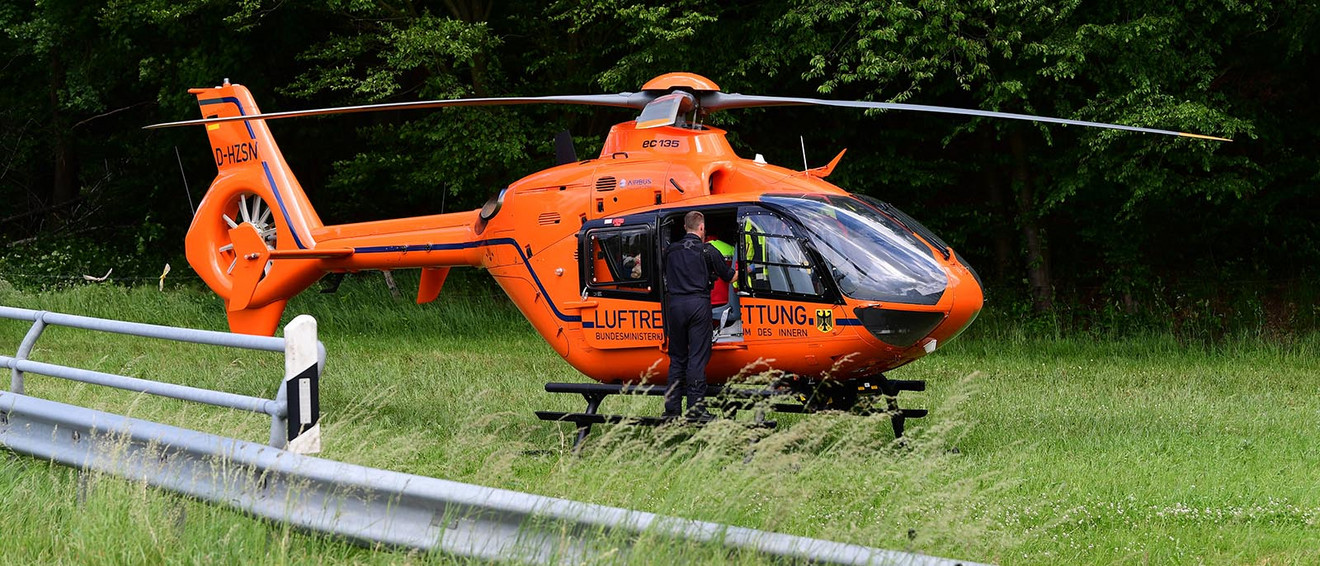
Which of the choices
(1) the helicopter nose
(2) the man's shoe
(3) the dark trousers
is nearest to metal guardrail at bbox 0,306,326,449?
(2) the man's shoe

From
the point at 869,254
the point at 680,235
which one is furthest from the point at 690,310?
the point at 869,254

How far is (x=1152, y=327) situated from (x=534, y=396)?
948 centimetres

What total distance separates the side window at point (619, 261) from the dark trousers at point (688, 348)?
19.4 inches

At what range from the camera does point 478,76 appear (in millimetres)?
19500

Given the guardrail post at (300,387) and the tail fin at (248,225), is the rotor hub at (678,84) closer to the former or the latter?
the tail fin at (248,225)

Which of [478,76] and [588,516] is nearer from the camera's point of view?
[588,516]

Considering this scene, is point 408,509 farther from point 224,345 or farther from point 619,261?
point 619,261

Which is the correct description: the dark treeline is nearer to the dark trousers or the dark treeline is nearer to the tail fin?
the tail fin

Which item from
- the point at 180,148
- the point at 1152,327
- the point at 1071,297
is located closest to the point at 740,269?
the point at 1152,327

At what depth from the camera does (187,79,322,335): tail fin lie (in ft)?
37.6

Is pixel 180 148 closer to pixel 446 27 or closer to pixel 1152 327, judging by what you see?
pixel 446 27

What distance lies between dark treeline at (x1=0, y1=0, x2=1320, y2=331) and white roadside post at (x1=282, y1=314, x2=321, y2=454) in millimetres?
9800

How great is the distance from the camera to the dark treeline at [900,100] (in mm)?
15031

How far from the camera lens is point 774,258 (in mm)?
8648
